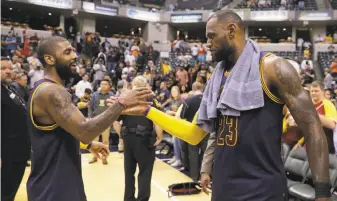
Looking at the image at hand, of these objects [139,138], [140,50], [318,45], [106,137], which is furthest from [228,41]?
[318,45]

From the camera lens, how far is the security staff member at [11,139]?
402 centimetres

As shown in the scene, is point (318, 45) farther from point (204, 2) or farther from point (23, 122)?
point (23, 122)

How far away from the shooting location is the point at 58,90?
2.32 m

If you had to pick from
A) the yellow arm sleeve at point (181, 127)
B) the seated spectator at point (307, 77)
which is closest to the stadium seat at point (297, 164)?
the yellow arm sleeve at point (181, 127)

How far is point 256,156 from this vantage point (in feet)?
6.39

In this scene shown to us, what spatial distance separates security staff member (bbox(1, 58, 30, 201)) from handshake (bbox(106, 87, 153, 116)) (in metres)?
2.18

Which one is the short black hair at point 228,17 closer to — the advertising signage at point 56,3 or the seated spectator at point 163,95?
the seated spectator at point 163,95

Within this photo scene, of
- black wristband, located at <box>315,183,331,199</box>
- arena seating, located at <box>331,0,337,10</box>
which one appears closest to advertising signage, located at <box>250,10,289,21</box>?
arena seating, located at <box>331,0,337,10</box>

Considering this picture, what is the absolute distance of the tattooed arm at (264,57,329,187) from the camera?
70.7 inches

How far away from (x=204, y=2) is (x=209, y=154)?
28467 millimetres

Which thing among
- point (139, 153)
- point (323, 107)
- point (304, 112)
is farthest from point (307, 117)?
point (139, 153)

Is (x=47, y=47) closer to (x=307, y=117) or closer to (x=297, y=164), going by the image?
(x=307, y=117)

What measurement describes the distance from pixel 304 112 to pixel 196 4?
29149 mm

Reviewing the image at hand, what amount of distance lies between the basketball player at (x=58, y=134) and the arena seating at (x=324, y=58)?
20.2m
